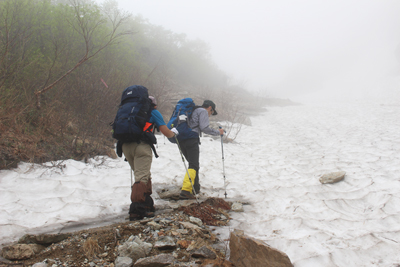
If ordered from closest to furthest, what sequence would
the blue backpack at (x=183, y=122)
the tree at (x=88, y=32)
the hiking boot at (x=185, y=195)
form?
the hiking boot at (x=185, y=195), the blue backpack at (x=183, y=122), the tree at (x=88, y=32)

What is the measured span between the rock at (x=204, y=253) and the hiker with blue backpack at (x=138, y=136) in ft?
Result: 3.68

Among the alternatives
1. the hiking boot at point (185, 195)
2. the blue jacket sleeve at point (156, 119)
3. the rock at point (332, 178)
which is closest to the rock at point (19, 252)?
the blue jacket sleeve at point (156, 119)

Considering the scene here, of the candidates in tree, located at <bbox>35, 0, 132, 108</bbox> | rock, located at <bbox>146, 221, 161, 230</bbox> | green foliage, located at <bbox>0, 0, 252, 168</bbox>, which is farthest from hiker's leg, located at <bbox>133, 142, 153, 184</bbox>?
tree, located at <bbox>35, 0, 132, 108</bbox>

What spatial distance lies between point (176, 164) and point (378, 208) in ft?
14.8

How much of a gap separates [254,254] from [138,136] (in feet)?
6.74

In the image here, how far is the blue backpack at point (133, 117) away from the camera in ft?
9.62

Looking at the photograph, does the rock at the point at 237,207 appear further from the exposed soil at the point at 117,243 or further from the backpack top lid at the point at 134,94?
the backpack top lid at the point at 134,94

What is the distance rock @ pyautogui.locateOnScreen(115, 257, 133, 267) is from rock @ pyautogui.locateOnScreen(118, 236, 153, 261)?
46mm

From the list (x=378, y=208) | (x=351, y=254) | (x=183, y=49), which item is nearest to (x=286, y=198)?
(x=378, y=208)

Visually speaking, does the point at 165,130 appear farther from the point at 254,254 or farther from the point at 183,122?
the point at 254,254

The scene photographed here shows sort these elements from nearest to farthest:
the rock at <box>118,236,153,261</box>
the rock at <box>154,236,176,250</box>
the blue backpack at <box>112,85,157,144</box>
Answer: the rock at <box>118,236,153,261</box> < the rock at <box>154,236,176,250</box> < the blue backpack at <box>112,85,157,144</box>

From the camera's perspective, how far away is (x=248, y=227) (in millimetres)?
3109

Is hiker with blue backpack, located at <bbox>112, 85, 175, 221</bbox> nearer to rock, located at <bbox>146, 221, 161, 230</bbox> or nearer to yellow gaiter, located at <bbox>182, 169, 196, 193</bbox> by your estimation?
rock, located at <bbox>146, 221, 161, 230</bbox>

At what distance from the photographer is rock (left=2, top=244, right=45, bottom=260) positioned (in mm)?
2010
